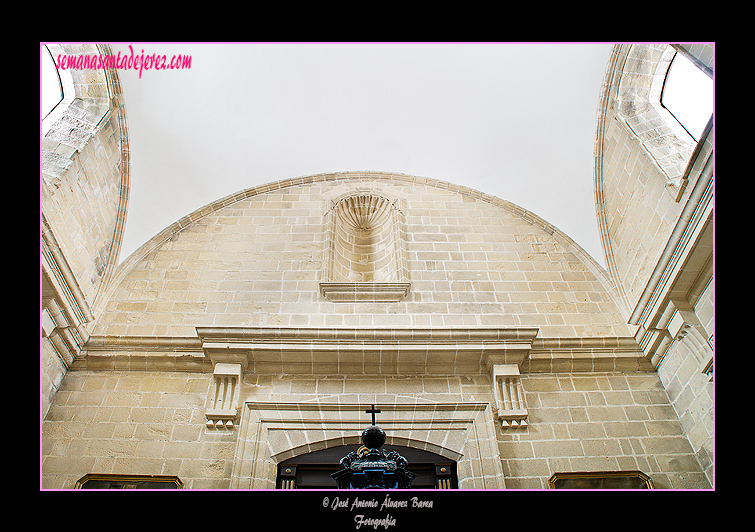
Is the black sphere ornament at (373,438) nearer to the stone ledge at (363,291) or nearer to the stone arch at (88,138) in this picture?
the stone ledge at (363,291)

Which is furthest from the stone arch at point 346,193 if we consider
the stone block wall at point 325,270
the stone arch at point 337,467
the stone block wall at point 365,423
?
the stone arch at point 337,467

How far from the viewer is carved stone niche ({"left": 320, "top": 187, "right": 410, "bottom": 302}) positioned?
6.38 m

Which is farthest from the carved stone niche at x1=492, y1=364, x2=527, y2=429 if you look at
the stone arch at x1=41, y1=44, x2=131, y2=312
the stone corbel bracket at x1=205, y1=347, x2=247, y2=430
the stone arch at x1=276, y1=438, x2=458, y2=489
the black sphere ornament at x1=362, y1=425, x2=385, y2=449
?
the stone arch at x1=41, y1=44, x2=131, y2=312

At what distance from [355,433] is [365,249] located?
2801 mm

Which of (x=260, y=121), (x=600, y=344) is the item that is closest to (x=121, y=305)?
(x=260, y=121)

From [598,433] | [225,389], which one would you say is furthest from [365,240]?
[598,433]

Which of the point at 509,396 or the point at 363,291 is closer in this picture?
the point at 509,396

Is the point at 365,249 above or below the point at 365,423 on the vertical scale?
above

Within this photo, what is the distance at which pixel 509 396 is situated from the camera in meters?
5.52

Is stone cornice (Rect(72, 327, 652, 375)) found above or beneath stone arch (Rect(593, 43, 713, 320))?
beneath

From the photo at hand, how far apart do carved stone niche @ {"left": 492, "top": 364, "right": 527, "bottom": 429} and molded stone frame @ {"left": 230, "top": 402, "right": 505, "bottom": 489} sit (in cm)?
14

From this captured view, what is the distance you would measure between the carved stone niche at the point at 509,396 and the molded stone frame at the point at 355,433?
138mm

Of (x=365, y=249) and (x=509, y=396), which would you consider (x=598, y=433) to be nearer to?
(x=509, y=396)

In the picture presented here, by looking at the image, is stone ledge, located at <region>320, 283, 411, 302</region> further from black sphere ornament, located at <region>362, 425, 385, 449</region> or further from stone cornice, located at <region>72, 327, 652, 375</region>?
black sphere ornament, located at <region>362, 425, 385, 449</region>
